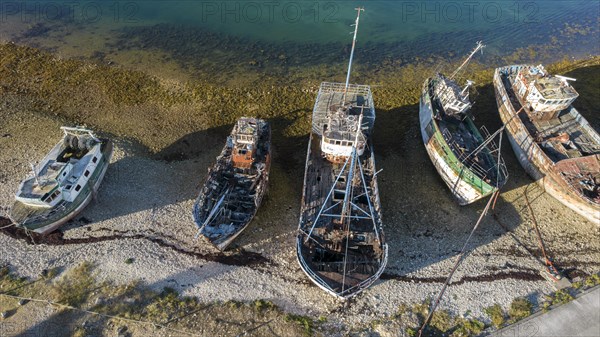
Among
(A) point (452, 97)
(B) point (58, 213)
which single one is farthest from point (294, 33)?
(B) point (58, 213)

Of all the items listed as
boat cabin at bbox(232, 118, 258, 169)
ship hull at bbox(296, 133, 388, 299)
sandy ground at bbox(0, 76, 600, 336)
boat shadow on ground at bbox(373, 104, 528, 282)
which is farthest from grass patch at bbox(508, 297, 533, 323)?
boat cabin at bbox(232, 118, 258, 169)

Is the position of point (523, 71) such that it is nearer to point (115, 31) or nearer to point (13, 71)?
point (115, 31)

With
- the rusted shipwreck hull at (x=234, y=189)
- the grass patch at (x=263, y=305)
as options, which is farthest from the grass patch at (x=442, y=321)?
the rusted shipwreck hull at (x=234, y=189)

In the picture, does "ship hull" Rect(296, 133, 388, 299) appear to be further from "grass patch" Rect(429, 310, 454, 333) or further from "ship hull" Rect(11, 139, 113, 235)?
"ship hull" Rect(11, 139, 113, 235)

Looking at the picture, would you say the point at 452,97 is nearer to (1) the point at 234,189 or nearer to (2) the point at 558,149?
(2) the point at 558,149

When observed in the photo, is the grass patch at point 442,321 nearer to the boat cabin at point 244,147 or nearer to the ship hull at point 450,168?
the ship hull at point 450,168

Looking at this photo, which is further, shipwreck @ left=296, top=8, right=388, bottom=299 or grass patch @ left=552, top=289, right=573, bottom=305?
grass patch @ left=552, top=289, right=573, bottom=305

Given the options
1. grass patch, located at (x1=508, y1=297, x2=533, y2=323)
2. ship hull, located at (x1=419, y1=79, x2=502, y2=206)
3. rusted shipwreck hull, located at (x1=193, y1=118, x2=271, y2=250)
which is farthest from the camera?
ship hull, located at (x1=419, y1=79, x2=502, y2=206)

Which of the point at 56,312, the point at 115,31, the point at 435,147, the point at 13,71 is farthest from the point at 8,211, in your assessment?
the point at 435,147
